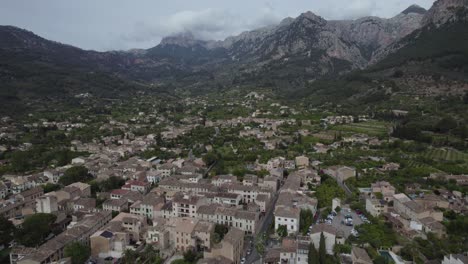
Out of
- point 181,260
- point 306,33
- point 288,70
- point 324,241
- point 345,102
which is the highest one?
point 306,33

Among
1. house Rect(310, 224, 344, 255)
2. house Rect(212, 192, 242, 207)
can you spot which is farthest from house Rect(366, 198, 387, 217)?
house Rect(212, 192, 242, 207)

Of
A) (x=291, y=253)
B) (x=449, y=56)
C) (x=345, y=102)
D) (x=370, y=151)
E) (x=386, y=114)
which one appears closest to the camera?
(x=291, y=253)

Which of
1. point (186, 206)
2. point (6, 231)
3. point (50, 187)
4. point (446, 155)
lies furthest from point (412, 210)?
point (50, 187)

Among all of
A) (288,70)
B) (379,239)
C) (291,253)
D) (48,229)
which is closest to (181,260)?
(291,253)

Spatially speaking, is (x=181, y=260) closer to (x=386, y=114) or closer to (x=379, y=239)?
(x=379, y=239)

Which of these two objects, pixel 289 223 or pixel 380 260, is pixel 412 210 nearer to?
pixel 380 260

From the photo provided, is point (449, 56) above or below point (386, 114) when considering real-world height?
above

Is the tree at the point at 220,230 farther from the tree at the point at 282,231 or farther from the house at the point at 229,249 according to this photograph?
the tree at the point at 282,231
